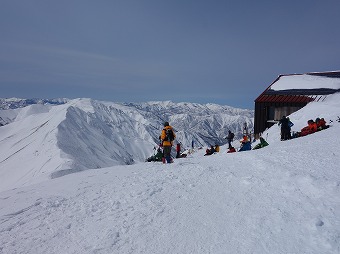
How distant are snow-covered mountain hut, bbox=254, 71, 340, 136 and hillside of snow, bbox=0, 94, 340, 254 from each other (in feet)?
60.9

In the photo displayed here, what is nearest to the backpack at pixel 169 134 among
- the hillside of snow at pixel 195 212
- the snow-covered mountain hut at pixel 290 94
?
the hillside of snow at pixel 195 212

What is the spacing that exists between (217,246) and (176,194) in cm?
243

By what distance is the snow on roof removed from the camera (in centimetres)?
2600

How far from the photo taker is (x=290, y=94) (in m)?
27.0

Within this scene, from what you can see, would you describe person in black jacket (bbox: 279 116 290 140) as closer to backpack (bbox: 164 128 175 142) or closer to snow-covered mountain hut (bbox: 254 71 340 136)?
backpack (bbox: 164 128 175 142)

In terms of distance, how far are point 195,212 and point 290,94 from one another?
79.8 feet

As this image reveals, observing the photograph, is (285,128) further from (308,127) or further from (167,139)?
(167,139)

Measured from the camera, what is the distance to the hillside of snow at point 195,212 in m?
4.82

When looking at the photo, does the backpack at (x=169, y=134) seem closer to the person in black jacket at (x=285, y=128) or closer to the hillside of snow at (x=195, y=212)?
the hillside of snow at (x=195, y=212)

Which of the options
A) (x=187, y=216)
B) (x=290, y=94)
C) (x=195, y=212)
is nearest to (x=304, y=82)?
(x=290, y=94)

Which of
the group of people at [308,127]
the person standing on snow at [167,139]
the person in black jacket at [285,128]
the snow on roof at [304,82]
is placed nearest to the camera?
the person standing on snow at [167,139]

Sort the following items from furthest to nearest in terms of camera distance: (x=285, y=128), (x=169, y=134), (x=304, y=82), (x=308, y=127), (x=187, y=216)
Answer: (x=304, y=82), (x=285, y=128), (x=308, y=127), (x=169, y=134), (x=187, y=216)

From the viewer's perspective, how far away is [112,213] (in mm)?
6281

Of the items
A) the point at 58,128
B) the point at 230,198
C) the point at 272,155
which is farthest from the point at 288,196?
the point at 58,128
